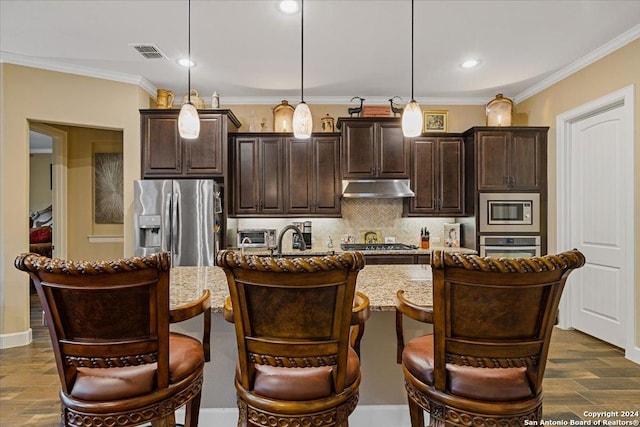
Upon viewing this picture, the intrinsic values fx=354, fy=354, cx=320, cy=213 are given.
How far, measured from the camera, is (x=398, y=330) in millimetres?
1613

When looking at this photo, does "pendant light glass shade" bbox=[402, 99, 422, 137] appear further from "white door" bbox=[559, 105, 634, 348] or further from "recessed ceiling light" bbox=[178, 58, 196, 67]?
"recessed ceiling light" bbox=[178, 58, 196, 67]

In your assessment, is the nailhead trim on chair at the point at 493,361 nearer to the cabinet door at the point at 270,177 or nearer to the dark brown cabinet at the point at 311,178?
the dark brown cabinet at the point at 311,178

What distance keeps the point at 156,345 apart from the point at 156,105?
4.06 meters

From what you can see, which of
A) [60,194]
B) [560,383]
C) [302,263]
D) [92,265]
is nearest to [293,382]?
[302,263]

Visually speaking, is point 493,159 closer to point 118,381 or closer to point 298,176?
point 298,176

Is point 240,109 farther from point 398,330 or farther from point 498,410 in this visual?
point 498,410

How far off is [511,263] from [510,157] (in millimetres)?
3681

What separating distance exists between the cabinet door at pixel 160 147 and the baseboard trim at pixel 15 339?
198 cm

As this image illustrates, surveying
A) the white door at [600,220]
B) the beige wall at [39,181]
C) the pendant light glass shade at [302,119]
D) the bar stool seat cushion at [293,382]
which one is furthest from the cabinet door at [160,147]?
the beige wall at [39,181]

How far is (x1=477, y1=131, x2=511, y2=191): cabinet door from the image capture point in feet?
13.8

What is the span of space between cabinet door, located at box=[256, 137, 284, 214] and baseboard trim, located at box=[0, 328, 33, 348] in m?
2.68

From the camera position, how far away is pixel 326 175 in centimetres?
439

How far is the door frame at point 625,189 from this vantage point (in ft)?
10.2

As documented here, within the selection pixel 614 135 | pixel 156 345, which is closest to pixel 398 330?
pixel 156 345
